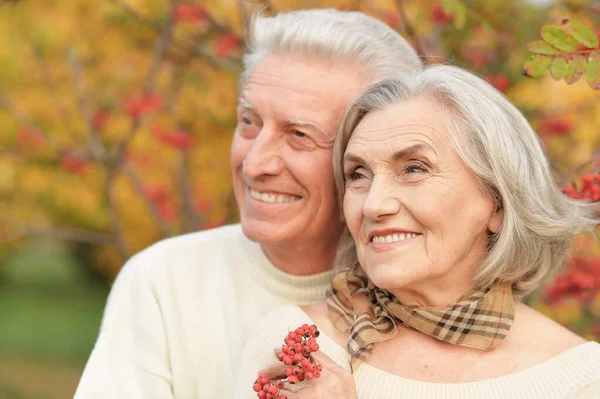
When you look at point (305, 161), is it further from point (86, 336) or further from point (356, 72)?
point (86, 336)

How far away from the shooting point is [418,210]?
2594 mm

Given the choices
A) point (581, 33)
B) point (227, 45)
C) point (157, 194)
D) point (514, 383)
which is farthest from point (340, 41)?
point (157, 194)

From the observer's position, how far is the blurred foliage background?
4645mm

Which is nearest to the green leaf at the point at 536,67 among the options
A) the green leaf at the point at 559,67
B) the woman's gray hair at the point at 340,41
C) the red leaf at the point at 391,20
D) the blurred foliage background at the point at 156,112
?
the green leaf at the point at 559,67

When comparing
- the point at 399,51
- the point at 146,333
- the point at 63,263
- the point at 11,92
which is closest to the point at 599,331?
the point at 399,51

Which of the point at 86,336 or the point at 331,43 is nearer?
the point at 331,43

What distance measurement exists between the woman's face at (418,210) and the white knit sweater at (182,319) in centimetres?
85

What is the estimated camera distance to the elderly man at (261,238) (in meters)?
3.26

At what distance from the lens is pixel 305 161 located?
10.7ft

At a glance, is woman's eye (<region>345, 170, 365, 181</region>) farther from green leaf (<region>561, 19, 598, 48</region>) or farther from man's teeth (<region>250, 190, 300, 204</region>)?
green leaf (<region>561, 19, 598, 48</region>)

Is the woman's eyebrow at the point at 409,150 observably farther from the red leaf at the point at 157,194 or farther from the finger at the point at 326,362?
the red leaf at the point at 157,194

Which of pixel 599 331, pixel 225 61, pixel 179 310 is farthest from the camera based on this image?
pixel 225 61

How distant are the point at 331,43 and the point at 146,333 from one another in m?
1.27

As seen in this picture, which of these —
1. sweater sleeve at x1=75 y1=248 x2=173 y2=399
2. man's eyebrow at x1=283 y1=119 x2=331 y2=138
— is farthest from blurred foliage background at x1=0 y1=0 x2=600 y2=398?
sweater sleeve at x1=75 y1=248 x2=173 y2=399
